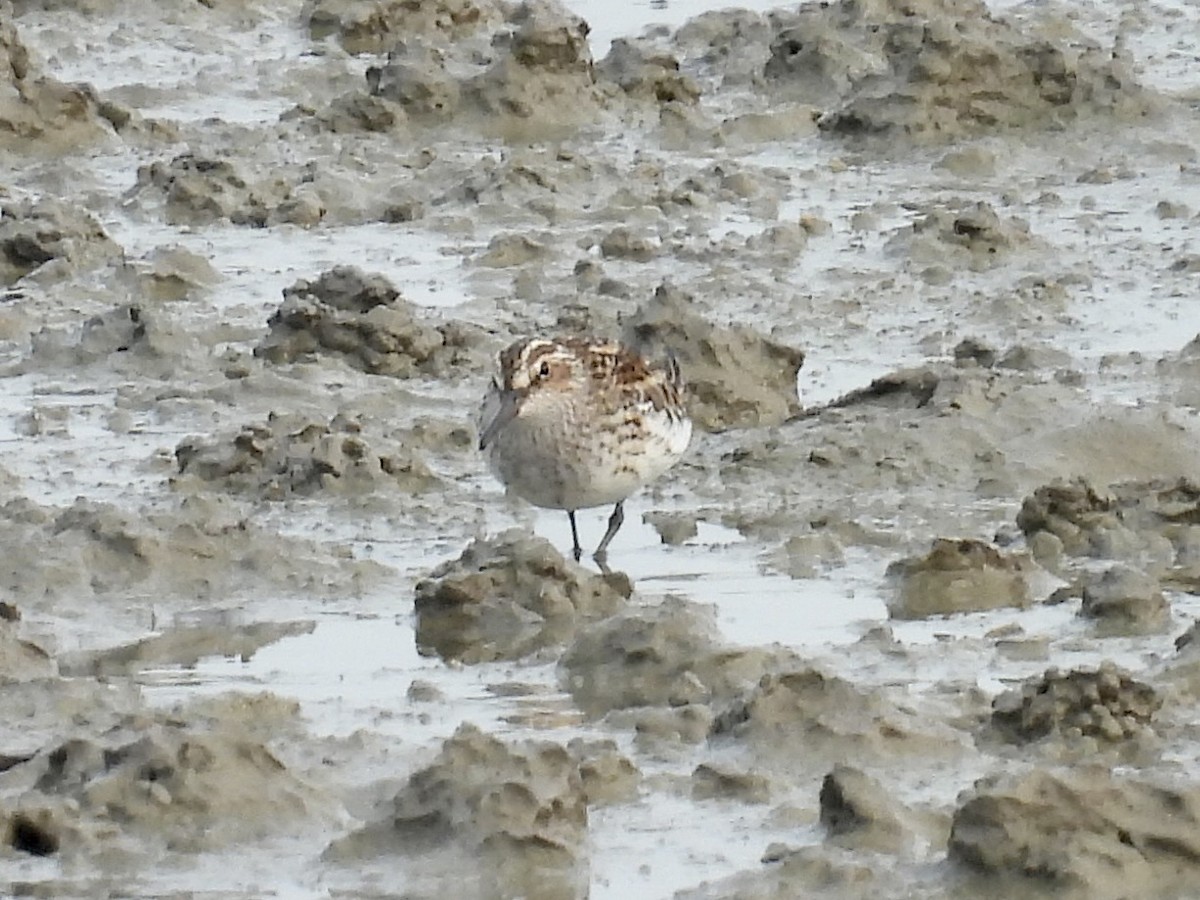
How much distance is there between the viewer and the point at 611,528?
9.30 metres

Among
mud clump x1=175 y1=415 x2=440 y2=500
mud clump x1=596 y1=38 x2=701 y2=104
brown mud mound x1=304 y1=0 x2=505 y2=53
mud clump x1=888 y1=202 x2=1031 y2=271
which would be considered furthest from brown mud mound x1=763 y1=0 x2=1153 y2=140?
mud clump x1=175 y1=415 x2=440 y2=500

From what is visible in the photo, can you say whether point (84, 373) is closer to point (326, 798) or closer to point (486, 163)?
point (486, 163)

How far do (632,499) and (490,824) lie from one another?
3.55 meters

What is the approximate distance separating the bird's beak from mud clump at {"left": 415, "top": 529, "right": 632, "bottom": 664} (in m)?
0.81

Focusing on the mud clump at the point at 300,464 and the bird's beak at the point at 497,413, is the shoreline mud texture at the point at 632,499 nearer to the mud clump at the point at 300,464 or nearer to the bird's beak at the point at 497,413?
the mud clump at the point at 300,464

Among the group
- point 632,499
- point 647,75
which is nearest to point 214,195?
point 647,75

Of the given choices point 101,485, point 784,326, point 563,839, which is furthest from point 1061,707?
point 784,326

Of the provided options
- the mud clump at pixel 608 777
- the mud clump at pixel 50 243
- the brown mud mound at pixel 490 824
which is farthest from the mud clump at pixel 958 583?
the mud clump at pixel 50 243

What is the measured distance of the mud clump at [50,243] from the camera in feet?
39.3

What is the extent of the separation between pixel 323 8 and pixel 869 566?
818 cm

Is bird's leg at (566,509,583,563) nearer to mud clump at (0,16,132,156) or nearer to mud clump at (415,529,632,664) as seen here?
mud clump at (415,529,632,664)

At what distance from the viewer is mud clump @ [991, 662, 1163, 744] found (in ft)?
23.1

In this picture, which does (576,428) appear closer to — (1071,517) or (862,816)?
(1071,517)

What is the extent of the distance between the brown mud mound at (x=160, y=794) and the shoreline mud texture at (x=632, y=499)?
0.04 ft
